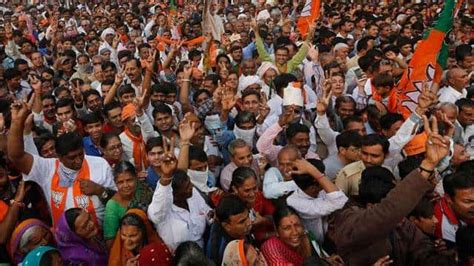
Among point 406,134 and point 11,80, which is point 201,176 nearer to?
point 406,134

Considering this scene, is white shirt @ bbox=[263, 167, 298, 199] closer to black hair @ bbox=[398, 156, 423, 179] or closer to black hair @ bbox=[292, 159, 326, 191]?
black hair @ bbox=[292, 159, 326, 191]

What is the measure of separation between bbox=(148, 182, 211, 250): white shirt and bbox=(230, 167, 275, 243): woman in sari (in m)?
0.32

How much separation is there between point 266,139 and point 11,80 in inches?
133

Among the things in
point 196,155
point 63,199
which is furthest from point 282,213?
point 63,199

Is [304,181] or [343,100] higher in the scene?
[304,181]

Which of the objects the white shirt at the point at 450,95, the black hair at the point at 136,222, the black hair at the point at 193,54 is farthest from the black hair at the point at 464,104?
the black hair at the point at 193,54

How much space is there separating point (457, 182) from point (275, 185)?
45.6 inches

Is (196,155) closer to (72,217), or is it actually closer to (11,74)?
(72,217)

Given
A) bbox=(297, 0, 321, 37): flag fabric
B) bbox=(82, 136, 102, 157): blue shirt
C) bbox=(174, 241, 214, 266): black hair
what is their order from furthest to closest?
1. bbox=(297, 0, 321, 37): flag fabric
2. bbox=(82, 136, 102, 157): blue shirt
3. bbox=(174, 241, 214, 266): black hair

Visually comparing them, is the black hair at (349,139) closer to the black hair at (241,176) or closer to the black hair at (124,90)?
the black hair at (241,176)

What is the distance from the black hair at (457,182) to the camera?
2.64m

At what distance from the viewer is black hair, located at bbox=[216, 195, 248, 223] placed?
2.88m

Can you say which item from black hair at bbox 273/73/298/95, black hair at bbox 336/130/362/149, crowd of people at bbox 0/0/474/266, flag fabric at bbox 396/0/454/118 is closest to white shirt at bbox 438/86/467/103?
crowd of people at bbox 0/0/474/266

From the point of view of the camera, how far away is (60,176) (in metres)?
3.34
